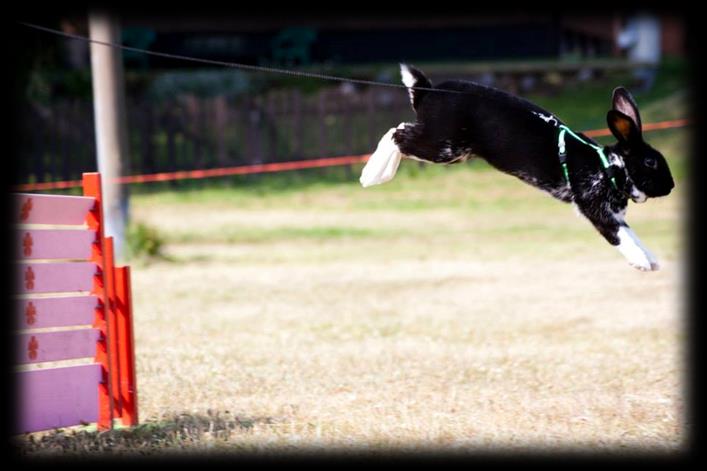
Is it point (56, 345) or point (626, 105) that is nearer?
point (626, 105)

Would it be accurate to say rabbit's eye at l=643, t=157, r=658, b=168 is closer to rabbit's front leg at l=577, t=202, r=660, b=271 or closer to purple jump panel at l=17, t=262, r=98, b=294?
rabbit's front leg at l=577, t=202, r=660, b=271

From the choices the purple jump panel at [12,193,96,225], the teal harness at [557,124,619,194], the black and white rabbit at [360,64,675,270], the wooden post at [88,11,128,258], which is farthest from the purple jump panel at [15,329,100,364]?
the wooden post at [88,11,128,258]

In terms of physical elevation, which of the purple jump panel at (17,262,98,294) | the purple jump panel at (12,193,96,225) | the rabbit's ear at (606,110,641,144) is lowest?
the purple jump panel at (17,262,98,294)

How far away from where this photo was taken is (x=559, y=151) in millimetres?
4984

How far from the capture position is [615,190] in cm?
497

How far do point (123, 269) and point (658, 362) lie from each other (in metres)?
4.24

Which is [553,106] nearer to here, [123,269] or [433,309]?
[433,309]

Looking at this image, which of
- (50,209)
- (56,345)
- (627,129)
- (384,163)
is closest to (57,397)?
(56,345)

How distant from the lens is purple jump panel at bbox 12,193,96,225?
5219 mm

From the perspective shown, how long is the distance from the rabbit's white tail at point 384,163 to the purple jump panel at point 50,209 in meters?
1.37

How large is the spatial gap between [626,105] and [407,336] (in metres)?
4.67

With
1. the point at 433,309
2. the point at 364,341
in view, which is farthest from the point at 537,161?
the point at 433,309

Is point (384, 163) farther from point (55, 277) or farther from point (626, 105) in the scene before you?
point (55, 277)

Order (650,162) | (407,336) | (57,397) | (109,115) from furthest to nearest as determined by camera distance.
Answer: (109,115)
(407,336)
(57,397)
(650,162)
